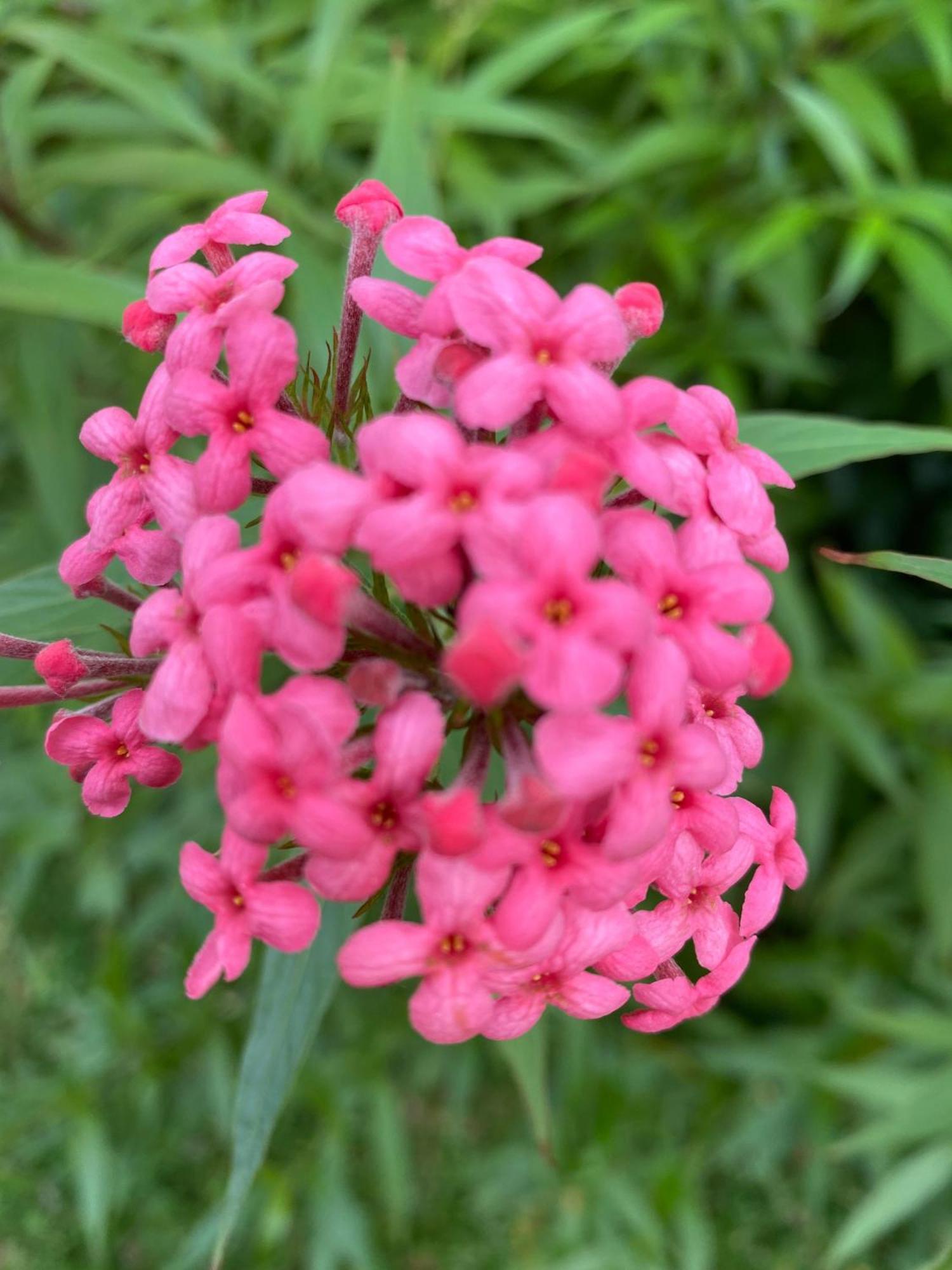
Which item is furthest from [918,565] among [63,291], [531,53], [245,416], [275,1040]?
[531,53]

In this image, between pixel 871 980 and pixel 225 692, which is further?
pixel 871 980

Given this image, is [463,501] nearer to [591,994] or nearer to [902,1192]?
[591,994]

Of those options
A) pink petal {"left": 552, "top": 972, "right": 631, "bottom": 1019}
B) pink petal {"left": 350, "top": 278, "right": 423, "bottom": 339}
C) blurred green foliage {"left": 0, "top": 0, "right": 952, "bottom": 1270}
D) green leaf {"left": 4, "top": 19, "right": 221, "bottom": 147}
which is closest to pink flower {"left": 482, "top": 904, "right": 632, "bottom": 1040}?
pink petal {"left": 552, "top": 972, "right": 631, "bottom": 1019}

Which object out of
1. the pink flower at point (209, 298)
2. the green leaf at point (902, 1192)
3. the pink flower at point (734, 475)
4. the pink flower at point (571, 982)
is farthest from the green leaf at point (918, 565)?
the green leaf at point (902, 1192)

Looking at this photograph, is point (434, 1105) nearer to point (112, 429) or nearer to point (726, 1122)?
point (726, 1122)

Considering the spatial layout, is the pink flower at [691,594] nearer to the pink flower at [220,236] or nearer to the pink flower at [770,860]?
the pink flower at [770,860]

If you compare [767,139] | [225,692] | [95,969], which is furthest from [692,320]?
[95,969]

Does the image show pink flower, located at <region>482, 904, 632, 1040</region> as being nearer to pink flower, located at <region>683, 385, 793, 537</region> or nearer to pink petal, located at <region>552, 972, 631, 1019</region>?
pink petal, located at <region>552, 972, 631, 1019</region>
